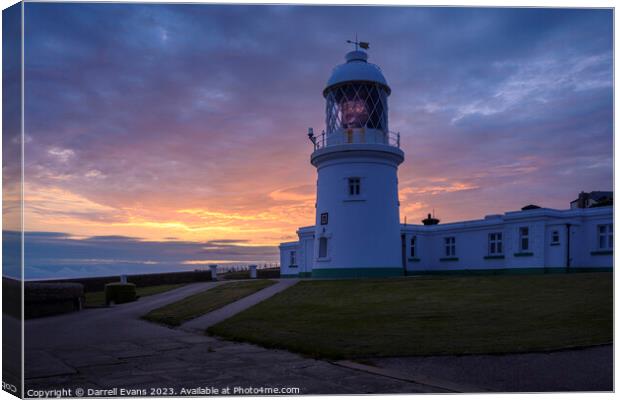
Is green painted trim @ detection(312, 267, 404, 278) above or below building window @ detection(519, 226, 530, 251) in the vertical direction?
below

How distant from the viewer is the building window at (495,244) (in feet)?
90.4

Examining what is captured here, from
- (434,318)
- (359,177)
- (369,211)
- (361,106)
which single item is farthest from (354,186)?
(434,318)

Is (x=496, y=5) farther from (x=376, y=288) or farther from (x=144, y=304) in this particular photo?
(x=144, y=304)

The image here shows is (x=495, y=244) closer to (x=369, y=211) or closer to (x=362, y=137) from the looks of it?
(x=369, y=211)

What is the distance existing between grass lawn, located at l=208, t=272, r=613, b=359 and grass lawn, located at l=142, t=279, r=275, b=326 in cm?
161

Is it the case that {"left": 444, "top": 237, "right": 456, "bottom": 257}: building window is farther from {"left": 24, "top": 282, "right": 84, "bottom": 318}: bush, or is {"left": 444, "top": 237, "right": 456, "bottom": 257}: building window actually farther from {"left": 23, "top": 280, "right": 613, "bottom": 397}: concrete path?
{"left": 23, "top": 280, "right": 613, "bottom": 397}: concrete path

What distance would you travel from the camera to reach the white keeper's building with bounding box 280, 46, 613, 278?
78.2 feet

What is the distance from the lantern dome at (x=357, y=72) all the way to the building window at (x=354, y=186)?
4.00m

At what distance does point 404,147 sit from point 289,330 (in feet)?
46.5

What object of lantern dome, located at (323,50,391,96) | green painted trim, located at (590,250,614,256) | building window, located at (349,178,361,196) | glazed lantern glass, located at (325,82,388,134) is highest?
lantern dome, located at (323,50,391,96)

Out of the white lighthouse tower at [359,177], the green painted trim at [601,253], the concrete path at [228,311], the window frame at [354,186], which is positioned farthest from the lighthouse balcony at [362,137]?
the green painted trim at [601,253]

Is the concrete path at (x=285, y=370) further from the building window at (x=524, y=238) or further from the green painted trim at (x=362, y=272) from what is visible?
the building window at (x=524, y=238)

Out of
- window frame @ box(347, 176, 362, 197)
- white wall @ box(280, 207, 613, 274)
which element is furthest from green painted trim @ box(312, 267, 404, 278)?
window frame @ box(347, 176, 362, 197)

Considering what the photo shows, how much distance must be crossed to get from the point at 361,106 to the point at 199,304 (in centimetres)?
1063
